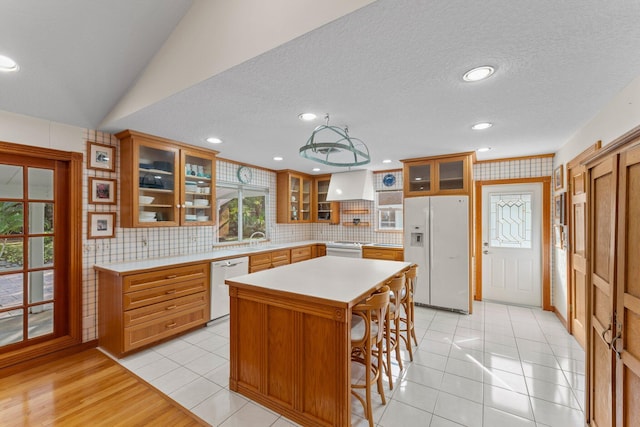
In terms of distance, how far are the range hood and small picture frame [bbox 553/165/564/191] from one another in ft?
8.92

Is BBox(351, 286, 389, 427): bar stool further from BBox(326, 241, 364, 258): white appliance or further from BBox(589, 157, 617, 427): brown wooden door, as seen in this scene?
BBox(326, 241, 364, 258): white appliance

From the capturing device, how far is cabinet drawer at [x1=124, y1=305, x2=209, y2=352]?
106 inches

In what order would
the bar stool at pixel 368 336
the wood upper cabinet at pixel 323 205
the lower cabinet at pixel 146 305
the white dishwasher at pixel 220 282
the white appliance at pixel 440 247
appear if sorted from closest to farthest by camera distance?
the bar stool at pixel 368 336 < the lower cabinet at pixel 146 305 < the white dishwasher at pixel 220 282 < the white appliance at pixel 440 247 < the wood upper cabinet at pixel 323 205

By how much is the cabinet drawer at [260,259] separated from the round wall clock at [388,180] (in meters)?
2.64

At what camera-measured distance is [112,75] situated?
231cm

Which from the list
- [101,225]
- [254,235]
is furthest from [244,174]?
[101,225]

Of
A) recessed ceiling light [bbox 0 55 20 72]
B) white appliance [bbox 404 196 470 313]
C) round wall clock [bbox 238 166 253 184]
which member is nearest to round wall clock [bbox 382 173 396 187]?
white appliance [bbox 404 196 470 313]

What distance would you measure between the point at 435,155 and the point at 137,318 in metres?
4.22

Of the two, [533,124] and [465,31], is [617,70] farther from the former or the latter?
[465,31]

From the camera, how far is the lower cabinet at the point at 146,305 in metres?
2.67

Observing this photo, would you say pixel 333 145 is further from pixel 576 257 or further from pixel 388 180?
pixel 388 180

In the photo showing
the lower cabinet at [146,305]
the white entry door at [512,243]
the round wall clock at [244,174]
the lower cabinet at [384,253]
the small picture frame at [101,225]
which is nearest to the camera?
the lower cabinet at [146,305]

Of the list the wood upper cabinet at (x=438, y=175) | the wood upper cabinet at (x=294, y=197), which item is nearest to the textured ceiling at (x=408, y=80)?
the wood upper cabinet at (x=438, y=175)

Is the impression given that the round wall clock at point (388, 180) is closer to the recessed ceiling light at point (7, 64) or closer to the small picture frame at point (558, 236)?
the small picture frame at point (558, 236)
